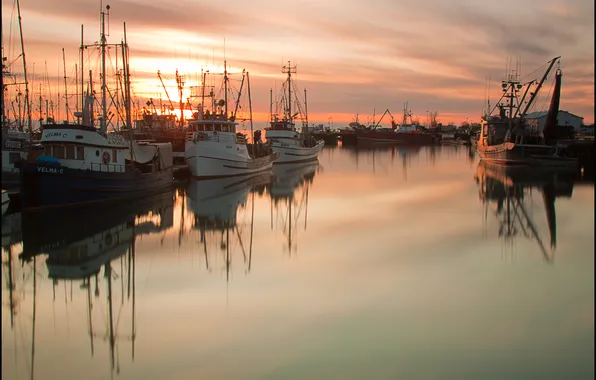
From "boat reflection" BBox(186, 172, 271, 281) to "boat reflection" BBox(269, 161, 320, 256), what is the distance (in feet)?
3.43

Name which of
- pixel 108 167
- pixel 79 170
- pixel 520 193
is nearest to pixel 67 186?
pixel 79 170

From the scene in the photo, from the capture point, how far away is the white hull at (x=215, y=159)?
1407 inches

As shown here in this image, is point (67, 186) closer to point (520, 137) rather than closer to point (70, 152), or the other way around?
point (70, 152)

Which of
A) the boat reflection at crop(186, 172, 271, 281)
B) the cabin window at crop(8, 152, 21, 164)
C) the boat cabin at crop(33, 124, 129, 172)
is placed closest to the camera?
the boat reflection at crop(186, 172, 271, 281)

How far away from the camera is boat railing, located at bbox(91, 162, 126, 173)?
942 inches

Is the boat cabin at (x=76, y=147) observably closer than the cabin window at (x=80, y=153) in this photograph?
Yes

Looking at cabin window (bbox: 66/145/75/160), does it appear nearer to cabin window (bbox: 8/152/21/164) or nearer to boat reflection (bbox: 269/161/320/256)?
cabin window (bbox: 8/152/21/164)

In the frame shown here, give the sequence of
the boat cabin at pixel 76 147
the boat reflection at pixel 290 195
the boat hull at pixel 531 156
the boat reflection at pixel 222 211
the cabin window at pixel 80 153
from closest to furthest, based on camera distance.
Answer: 1. the boat reflection at pixel 222 211
2. the boat reflection at pixel 290 195
3. the boat cabin at pixel 76 147
4. the cabin window at pixel 80 153
5. the boat hull at pixel 531 156

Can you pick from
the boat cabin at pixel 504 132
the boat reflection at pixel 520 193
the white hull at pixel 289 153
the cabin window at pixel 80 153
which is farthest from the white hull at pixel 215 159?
the boat cabin at pixel 504 132

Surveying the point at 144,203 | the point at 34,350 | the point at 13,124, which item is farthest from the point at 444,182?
the point at 13,124

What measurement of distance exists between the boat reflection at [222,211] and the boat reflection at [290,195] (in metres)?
1.04

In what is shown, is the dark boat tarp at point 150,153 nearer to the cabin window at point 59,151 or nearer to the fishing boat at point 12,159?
the fishing boat at point 12,159

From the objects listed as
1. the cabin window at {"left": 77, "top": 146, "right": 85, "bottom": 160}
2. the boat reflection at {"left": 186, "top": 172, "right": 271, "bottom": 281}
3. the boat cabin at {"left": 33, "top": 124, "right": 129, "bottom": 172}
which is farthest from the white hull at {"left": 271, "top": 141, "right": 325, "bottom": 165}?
the cabin window at {"left": 77, "top": 146, "right": 85, "bottom": 160}

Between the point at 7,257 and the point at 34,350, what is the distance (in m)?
7.16
